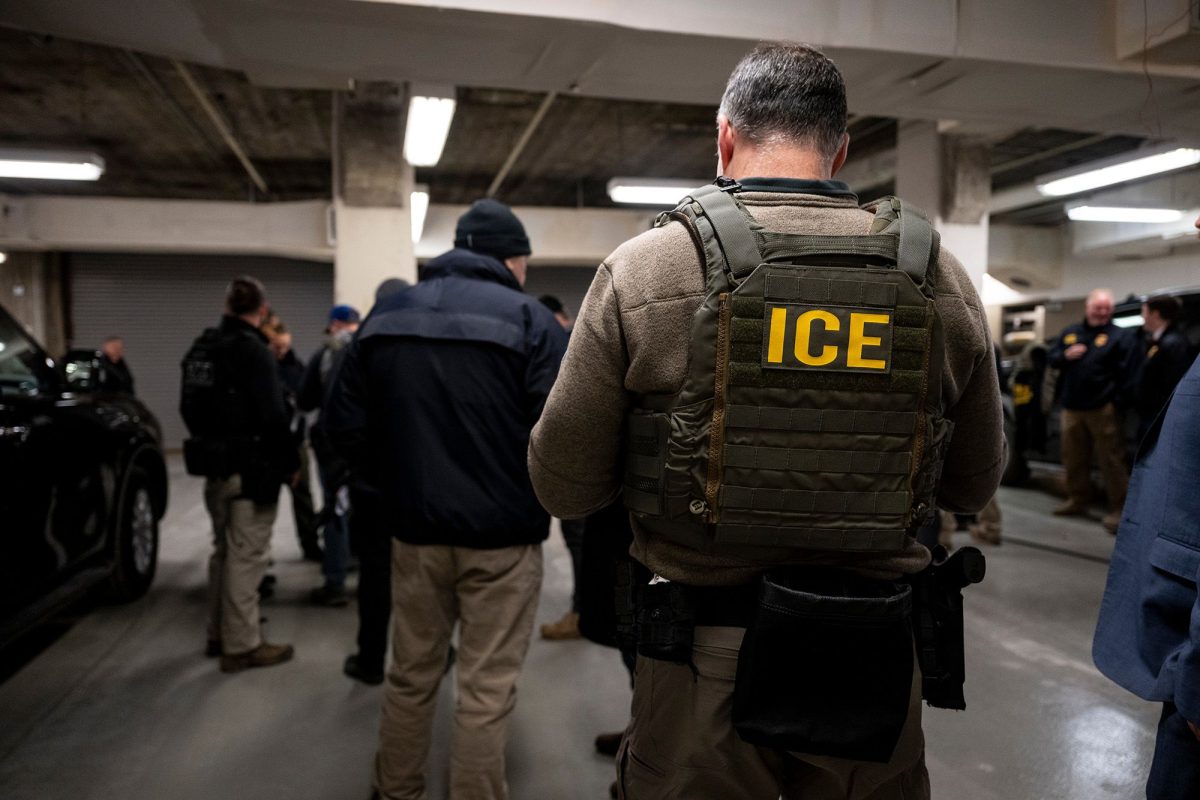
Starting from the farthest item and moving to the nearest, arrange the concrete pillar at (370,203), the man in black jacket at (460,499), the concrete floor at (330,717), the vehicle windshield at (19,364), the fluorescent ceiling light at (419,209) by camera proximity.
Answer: the fluorescent ceiling light at (419,209) → the concrete pillar at (370,203) → the vehicle windshield at (19,364) → the concrete floor at (330,717) → the man in black jacket at (460,499)

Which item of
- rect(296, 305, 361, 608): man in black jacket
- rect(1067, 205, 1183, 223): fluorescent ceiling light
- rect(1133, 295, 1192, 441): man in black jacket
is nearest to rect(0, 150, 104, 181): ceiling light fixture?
rect(296, 305, 361, 608): man in black jacket

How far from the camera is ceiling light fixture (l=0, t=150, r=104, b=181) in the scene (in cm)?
673

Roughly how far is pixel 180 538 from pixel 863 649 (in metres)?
5.97

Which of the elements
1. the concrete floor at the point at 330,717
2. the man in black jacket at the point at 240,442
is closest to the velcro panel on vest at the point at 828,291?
the concrete floor at the point at 330,717

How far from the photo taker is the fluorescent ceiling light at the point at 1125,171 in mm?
6240

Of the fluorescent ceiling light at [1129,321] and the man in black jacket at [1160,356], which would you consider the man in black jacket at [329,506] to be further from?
the fluorescent ceiling light at [1129,321]

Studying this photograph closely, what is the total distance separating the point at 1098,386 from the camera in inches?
249

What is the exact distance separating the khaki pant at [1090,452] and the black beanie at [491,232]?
5.95m

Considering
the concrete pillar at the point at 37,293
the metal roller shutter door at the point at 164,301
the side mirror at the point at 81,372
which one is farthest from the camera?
the metal roller shutter door at the point at 164,301

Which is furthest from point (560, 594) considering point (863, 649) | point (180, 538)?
point (863, 649)

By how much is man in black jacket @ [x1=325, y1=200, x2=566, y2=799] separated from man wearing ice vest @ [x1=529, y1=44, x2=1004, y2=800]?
0.91 meters

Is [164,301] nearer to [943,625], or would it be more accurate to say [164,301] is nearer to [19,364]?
[19,364]

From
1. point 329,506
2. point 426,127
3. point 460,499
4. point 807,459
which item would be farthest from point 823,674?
point 426,127

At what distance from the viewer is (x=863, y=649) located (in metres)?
1.16
